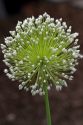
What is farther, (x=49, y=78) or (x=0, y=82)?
(x=0, y=82)

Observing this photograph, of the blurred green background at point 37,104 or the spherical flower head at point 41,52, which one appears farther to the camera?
the blurred green background at point 37,104

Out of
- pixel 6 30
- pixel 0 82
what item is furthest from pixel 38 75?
pixel 6 30

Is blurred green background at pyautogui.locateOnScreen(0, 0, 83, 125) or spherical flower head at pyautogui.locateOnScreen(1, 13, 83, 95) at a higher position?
blurred green background at pyautogui.locateOnScreen(0, 0, 83, 125)

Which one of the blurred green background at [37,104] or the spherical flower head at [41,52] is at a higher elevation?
the blurred green background at [37,104]

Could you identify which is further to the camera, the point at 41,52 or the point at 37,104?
the point at 37,104

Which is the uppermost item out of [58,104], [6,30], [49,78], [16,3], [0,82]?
[16,3]

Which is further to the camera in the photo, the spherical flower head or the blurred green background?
the blurred green background

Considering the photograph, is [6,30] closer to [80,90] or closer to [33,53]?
[80,90]

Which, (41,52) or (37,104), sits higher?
(37,104)
